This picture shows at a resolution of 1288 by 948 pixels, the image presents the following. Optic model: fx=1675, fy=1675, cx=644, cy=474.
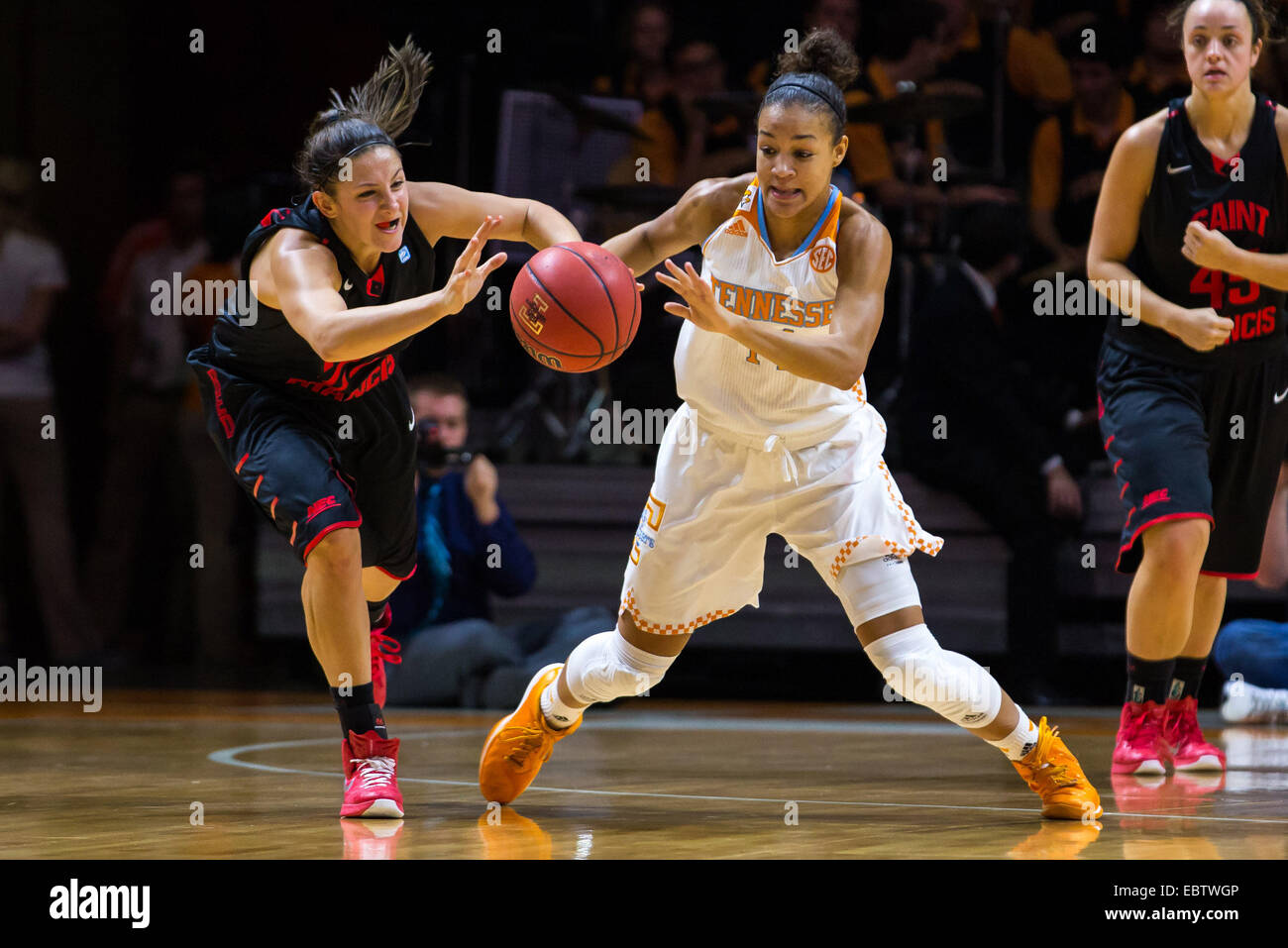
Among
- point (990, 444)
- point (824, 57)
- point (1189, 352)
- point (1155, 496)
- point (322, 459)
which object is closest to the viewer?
point (824, 57)

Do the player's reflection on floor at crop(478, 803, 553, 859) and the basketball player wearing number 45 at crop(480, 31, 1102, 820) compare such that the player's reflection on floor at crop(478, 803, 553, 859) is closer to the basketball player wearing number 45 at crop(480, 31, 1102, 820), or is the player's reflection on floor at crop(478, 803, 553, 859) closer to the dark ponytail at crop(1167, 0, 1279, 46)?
the basketball player wearing number 45 at crop(480, 31, 1102, 820)

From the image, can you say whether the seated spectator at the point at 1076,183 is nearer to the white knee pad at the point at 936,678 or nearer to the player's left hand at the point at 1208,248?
the player's left hand at the point at 1208,248

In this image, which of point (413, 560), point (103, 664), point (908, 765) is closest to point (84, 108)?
point (103, 664)

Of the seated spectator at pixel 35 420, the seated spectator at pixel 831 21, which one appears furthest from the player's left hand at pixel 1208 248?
the seated spectator at pixel 35 420

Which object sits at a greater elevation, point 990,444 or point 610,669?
point 990,444

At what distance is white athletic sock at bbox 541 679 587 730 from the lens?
3.81 meters

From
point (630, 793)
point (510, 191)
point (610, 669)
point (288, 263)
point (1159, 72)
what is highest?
point (1159, 72)

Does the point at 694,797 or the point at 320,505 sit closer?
the point at 320,505

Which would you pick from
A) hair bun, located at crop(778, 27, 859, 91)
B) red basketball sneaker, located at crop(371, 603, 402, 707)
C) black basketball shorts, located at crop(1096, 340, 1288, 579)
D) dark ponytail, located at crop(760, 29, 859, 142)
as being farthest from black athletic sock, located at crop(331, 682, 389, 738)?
black basketball shorts, located at crop(1096, 340, 1288, 579)

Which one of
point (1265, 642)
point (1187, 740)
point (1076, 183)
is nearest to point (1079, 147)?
point (1076, 183)

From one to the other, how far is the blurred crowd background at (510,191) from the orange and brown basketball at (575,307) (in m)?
3.40

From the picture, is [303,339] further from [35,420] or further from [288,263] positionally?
[35,420]

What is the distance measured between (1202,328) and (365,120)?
206 cm

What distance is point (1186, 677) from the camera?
182 inches
